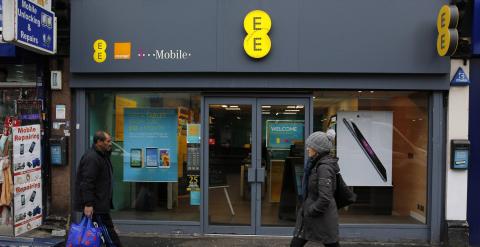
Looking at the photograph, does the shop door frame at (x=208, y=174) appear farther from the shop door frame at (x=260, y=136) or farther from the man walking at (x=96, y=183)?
the man walking at (x=96, y=183)

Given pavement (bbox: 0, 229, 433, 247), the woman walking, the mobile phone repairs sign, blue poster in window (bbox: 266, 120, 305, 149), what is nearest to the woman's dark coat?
the woman walking

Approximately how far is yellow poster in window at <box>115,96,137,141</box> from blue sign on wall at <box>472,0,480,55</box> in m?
5.30

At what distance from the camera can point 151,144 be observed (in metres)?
7.20

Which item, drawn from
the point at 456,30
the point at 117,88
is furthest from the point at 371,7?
the point at 117,88

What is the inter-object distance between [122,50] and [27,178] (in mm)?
2329

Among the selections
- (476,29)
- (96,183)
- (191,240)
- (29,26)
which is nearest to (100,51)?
(29,26)

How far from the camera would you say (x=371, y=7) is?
6.45 meters

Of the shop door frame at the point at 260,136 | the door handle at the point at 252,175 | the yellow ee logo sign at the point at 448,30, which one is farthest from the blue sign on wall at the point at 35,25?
the yellow ee logo sign at the point at 448,30

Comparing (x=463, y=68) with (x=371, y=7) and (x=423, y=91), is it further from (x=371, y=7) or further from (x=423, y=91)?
(x=371, y=7)

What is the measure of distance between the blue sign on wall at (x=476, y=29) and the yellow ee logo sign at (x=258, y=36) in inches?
116

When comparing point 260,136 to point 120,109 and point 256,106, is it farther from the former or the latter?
point 120,109

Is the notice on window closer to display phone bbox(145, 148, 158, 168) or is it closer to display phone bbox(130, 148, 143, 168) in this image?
display phone bbox(145, 148, 158, 168)

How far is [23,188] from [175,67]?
9.16 ft

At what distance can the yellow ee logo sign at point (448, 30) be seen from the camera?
583 cm
